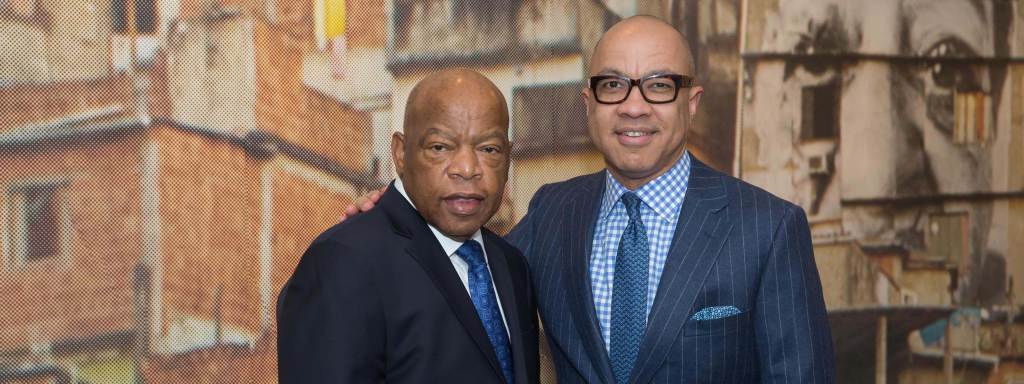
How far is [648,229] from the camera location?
2039mm

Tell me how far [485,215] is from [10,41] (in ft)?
5.03

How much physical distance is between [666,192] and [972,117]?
2671mm

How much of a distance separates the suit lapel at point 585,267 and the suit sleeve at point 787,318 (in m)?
0.31

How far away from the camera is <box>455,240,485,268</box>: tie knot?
173cm

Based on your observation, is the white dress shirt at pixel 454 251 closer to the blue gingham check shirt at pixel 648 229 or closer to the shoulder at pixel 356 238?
the shoulder at pixel 356 238

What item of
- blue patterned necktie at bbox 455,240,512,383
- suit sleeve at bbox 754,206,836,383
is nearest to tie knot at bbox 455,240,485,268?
blue patterned necktie at bbox 455,240,512,383

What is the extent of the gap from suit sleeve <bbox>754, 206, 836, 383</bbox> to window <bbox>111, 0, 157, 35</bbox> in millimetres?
1729

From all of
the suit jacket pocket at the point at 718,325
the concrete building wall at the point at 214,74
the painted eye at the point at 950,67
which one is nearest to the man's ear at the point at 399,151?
the suit jacket pocket at the point at 718,325

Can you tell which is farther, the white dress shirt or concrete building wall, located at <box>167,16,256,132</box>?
concrete building wall, located at <box>167,16,256,132</box>

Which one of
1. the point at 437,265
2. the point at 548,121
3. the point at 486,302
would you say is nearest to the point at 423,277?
the point at 437,265

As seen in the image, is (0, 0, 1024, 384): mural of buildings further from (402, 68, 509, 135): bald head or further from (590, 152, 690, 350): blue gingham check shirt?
(402, 68, 509, 135): bald head

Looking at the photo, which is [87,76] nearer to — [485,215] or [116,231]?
[116,231]

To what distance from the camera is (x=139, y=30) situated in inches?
106

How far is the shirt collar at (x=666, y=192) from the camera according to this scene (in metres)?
2.03
